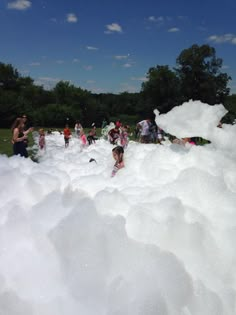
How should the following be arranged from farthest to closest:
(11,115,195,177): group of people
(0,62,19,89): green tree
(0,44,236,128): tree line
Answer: (0,62,19,89): green tree → (0,44,236,128): tree line → (11,115,195,177): group of people

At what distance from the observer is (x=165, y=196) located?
208 cm

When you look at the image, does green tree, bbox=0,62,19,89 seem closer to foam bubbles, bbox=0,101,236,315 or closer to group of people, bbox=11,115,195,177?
group of people, bbox=11,115,195,177

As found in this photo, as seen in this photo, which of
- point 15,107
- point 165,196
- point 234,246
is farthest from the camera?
point 15,107

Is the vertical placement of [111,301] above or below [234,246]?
below

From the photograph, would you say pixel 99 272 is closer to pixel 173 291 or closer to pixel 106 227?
pixel 106 227

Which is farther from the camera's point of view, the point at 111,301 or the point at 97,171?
the point at 97,171

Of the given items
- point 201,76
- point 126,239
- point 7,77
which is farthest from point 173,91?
point 126,239

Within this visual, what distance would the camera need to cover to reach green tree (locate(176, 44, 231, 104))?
145ft

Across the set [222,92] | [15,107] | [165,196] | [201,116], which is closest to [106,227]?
[165,196]

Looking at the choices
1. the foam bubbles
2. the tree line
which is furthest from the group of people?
the tree line

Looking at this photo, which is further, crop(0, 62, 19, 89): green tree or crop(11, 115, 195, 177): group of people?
crop(0, 62, 19, 89): green tree

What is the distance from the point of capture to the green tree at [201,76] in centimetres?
4425

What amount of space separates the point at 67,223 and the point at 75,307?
48 centimetres

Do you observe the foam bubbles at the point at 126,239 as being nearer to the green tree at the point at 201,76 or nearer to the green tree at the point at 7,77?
the green tree at the point at 201,76
